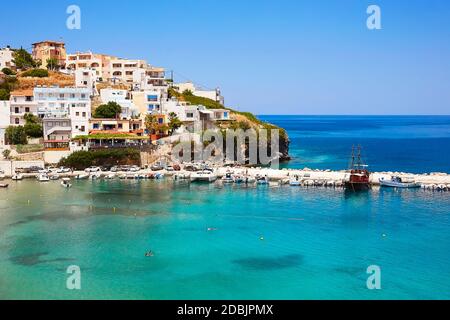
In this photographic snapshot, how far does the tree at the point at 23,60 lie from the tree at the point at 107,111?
32.8m

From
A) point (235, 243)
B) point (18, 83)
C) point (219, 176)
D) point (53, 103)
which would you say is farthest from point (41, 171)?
point (235, 243)

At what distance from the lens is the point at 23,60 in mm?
102812

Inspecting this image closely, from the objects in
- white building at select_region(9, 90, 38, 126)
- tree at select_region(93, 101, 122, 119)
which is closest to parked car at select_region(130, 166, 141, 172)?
tree at select_region(93, 101, 122, 119)

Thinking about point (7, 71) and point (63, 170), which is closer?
point (63, 170)

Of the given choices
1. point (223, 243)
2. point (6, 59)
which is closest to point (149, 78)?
point (6, 59)

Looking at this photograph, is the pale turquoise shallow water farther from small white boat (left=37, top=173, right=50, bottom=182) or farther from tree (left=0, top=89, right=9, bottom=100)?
tree (left=0, top=89, right=9, bottom=100)

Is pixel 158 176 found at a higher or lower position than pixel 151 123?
lower

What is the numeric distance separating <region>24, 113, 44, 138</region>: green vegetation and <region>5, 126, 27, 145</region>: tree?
29.3 inches

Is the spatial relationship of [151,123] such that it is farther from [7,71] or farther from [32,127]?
[7,71]

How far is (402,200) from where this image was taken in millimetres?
53125

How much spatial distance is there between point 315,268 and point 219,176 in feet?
118

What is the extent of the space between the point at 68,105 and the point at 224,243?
1927 inches

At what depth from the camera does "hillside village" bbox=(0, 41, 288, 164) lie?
73312 mm

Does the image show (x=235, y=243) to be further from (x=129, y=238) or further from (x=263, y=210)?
(x=263, y=210)
